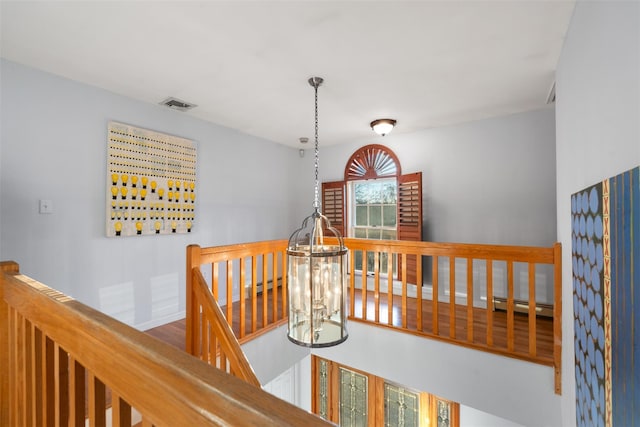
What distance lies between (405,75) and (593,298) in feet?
6.73

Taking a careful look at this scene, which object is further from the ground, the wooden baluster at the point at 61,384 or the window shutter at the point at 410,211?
the window shutter at the point at 410,211

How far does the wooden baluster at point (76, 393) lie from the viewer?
87 cm

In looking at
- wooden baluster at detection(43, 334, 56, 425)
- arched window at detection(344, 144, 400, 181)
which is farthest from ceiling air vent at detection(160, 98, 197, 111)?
wooden baluster at detection(43, 334, 56, 425)

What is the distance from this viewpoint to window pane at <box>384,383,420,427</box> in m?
4.06

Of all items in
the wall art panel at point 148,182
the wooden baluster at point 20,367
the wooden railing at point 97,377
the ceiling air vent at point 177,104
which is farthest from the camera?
the ceiling air vent at point 177,104

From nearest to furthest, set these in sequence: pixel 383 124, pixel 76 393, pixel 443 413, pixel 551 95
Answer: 1. pixel 76 393
2. pixel 551 95
3. pixel 383 124
4. pixel 443 413

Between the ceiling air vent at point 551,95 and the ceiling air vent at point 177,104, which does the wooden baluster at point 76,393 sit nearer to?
the ceiling air vent at point 177,104

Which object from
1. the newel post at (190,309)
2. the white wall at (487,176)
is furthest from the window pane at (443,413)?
the newel post at (190,309)

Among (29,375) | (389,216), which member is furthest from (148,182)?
(389,216)

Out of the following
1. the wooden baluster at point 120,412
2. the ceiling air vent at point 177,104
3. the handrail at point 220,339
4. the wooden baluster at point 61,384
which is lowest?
the handrail at point 220,339

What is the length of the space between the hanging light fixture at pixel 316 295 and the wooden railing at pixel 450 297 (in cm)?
65

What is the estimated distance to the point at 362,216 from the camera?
→ 15.7ft

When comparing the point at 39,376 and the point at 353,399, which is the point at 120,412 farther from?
the point at 353,399

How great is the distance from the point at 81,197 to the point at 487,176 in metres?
4.39
